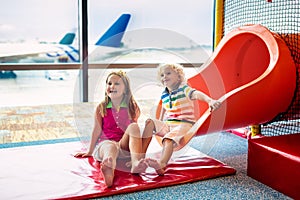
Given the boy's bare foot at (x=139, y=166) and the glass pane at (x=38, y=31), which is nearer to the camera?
the boy's bare foot at (x=139, y=166)

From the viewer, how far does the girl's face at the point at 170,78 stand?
202 centimetres

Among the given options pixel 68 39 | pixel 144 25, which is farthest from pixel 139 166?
pixel 68 39

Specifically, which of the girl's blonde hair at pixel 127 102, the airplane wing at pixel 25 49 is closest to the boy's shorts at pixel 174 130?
the girl's blonde hair at pixel 127 102

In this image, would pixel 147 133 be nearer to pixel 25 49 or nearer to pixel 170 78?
pixel 170 78

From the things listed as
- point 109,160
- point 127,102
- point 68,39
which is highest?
point 68,39

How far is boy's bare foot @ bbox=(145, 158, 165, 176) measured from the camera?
1732 mm

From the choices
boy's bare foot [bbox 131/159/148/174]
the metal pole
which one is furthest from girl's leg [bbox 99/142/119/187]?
the metal pole

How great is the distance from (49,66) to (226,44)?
2.06 meters

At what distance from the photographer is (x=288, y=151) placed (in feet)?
5.34

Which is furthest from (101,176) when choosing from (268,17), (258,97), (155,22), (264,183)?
(155,22)

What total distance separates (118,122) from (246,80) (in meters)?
1.18

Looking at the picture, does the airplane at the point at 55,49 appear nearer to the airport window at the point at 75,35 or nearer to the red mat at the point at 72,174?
the airport window at the point at 75,35

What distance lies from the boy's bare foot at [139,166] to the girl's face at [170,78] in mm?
520

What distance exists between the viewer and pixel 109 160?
1.67 meters
